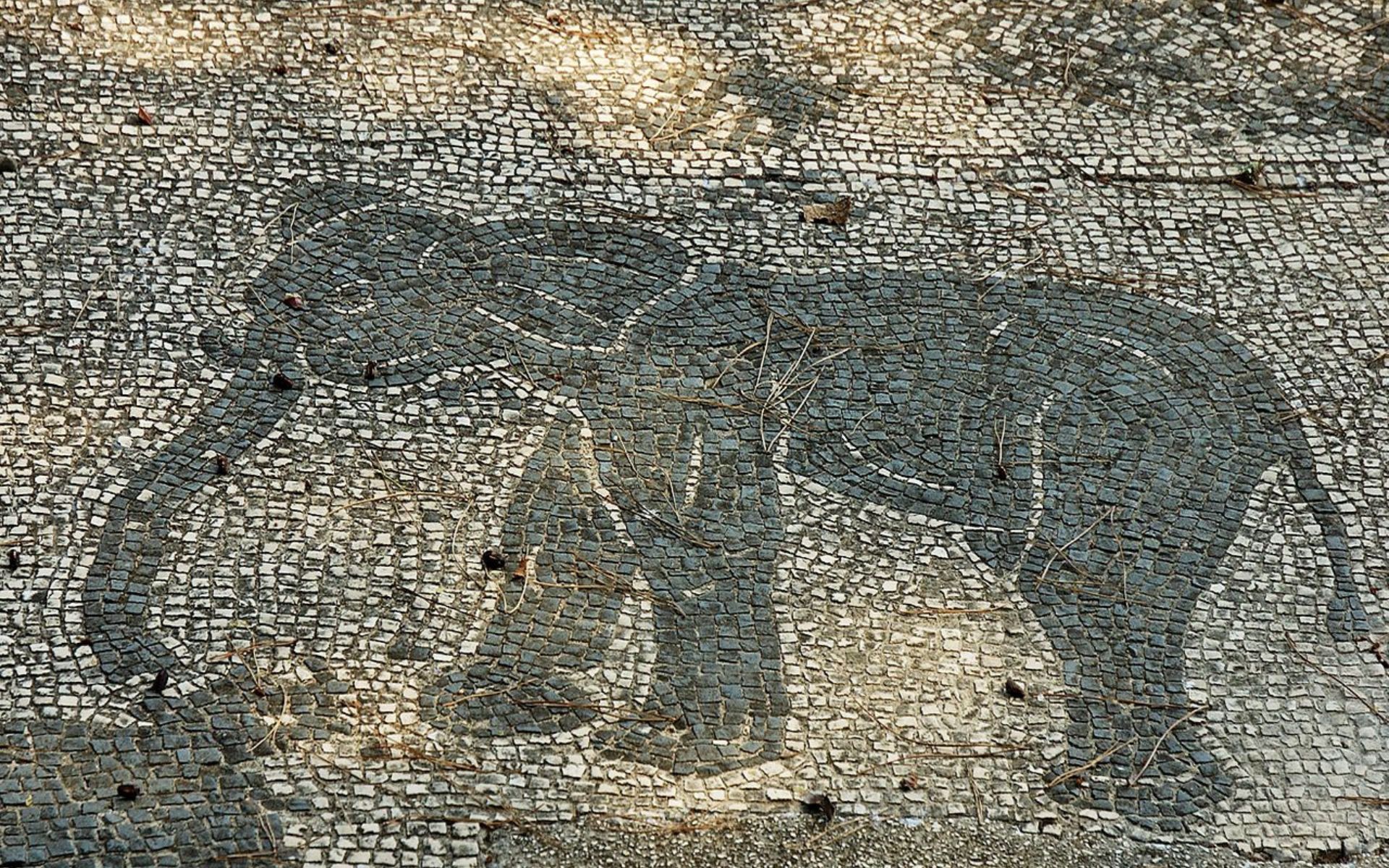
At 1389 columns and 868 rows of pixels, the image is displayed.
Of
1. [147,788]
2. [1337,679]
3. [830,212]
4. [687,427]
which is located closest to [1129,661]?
[1337,679]

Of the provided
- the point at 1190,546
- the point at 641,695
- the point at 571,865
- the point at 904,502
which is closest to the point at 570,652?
the point at 641,695

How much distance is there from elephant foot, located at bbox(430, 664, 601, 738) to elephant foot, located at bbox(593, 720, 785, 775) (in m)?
0.13

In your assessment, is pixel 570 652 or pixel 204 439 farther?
pixel 204 439

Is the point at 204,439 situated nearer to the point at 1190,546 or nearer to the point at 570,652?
the point at 570,652

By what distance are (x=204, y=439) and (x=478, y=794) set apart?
5.96ft

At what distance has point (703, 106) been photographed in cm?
771

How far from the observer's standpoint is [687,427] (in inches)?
251

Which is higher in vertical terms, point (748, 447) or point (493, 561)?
point (748, 447)

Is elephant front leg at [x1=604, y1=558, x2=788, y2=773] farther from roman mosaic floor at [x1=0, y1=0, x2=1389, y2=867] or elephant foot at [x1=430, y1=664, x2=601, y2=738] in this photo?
elephant foot at [x1=430, y1=664, x2=601, y2=738]

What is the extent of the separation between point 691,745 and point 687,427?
1385 mm

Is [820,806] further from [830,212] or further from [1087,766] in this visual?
[830,212]

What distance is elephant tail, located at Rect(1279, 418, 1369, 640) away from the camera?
5969 mm

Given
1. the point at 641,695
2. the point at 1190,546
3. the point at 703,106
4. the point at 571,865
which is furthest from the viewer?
the point at 703,106

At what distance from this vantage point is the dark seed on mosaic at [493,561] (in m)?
5.91
